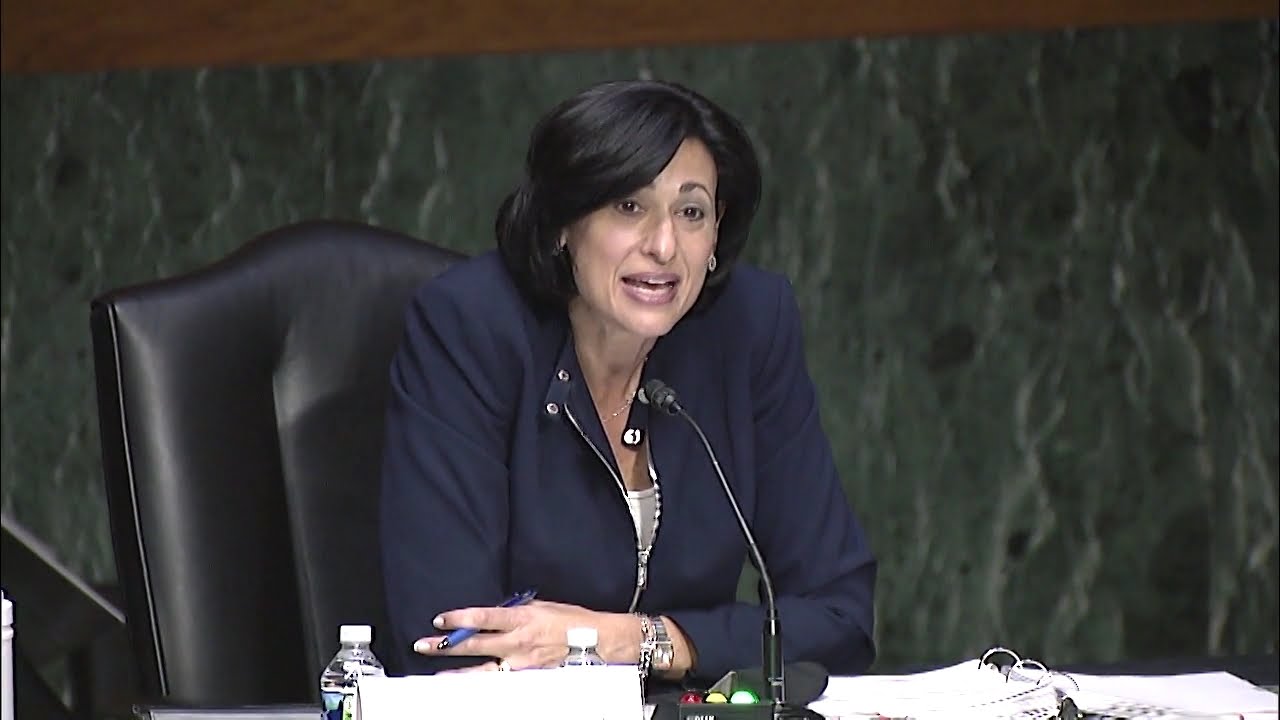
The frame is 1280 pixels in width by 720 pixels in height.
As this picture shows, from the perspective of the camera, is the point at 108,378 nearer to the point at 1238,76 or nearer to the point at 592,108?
the point at 592,108

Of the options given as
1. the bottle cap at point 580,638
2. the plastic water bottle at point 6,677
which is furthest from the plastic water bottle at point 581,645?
the plastic water bottle at point 6,677

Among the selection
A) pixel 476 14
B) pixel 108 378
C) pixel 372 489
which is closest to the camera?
pixel 108 378

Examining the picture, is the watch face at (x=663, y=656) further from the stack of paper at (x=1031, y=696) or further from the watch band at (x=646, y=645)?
the stack of paper at (x=1031, y=696)

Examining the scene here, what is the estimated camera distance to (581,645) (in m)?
1.55

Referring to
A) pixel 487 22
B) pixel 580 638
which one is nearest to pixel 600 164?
pixel 580 638

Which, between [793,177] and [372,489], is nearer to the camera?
[372,489]

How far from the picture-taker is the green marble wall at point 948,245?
11.2 feet

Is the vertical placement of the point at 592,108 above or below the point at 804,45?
below

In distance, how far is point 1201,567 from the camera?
3504mm

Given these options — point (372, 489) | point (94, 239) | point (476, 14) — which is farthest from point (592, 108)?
point (94, 239)

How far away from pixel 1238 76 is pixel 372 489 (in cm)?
200

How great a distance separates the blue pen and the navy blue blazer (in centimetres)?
5

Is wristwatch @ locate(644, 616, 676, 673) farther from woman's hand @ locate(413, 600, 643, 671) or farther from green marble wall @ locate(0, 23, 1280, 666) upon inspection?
green marble wall @ locate(0, 23, 1280, 666)

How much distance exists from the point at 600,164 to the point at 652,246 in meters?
0.11
